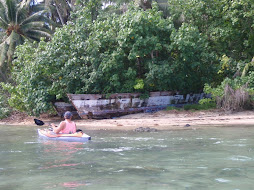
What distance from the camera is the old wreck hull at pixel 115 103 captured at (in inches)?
709

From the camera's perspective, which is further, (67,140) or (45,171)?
(67,140)

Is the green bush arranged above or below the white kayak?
above

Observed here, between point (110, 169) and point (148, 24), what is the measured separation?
12.3 m

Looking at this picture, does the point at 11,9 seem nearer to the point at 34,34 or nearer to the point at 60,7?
the point at 34,34

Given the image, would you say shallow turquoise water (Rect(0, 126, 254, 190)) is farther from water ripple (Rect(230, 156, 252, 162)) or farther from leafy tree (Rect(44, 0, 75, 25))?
leafy tree (Rect(44, 0, 75, 25))

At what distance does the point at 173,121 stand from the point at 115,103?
12.2 feet

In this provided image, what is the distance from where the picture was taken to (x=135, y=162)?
8164mm

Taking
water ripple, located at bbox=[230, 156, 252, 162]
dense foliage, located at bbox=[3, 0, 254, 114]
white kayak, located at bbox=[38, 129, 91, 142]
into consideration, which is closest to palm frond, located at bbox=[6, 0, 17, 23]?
dense foliage, located at bbox=[3, 0, 254, 114]

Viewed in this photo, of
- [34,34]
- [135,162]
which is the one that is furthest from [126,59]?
[34,34]

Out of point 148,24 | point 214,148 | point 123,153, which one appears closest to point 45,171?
point 123,153

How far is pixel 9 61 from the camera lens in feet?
87.1

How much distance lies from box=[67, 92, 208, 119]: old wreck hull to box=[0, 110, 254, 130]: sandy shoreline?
0.49m

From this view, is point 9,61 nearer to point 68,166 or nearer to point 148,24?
point 148,24

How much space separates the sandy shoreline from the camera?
1534 cm
